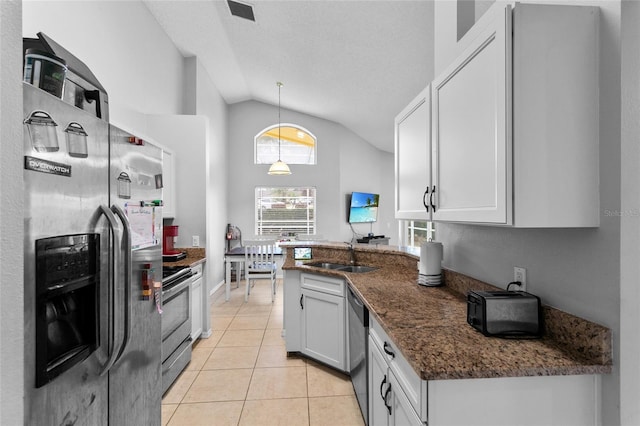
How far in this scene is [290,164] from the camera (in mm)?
6793

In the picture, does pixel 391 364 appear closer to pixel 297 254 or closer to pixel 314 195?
pixel 297 254

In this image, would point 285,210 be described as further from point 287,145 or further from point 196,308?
point 196,308

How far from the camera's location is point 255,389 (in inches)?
97.2

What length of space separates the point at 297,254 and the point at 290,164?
3841mm

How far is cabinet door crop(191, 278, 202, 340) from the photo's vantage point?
10.4ft

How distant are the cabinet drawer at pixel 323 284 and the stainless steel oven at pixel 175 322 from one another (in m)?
1.07

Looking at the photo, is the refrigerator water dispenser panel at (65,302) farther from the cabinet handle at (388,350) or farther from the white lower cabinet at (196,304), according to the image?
the white lower cabinet at (196,304)

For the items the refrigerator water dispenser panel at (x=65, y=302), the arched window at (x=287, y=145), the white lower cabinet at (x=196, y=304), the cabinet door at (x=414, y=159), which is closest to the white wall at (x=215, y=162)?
the arched window at (x=287, y=145)

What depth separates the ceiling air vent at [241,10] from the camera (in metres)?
3.29

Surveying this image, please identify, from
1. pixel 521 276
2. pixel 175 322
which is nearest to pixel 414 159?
pixel 521 276

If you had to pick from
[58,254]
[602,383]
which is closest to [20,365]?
[58,254]

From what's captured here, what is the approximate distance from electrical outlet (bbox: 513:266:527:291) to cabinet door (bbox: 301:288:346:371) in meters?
1.33

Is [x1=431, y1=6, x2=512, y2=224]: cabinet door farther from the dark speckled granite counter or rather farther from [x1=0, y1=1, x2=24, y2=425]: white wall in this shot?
[x1=0, y1=1, x2=24, y2=425]: white wall

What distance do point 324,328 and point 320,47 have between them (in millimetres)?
3223
